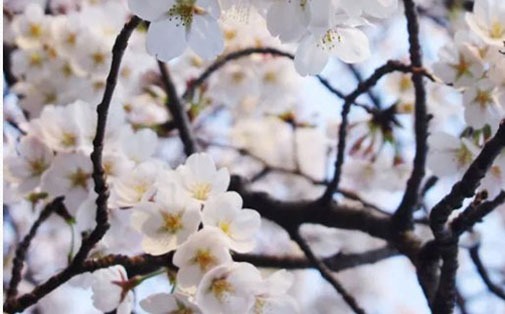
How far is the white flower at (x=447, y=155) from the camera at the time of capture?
1.37m

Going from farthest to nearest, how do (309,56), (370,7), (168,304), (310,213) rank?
(310,213) → (168,304) → (309,56) → (370,7)

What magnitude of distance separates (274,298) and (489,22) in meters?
0.49

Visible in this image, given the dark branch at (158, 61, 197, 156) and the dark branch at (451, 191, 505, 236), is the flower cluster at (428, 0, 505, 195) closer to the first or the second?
the dark branch at (451, 191, 505, 236)

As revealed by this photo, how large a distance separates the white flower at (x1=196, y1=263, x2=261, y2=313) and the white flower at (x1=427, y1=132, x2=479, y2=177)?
419 millimetres

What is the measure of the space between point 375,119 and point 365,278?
3103mm

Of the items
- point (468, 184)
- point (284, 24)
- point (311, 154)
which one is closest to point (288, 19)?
point (284, 24)

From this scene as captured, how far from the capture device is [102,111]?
1038 millimetres

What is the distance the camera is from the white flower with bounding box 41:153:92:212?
141cm

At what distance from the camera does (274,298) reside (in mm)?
1147

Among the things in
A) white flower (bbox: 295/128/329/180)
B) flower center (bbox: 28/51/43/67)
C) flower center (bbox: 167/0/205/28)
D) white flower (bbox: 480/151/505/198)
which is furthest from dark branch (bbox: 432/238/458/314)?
white flower (bbox: 295/128/329/180)

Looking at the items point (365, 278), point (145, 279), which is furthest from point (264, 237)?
point (145, 279)

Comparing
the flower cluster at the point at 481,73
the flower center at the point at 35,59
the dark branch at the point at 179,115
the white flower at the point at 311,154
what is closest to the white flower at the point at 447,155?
the flower cluster at the point at 481,73

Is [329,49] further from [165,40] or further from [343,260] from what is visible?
[343,260]

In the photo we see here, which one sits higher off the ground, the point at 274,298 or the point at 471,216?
the point at 471,216
